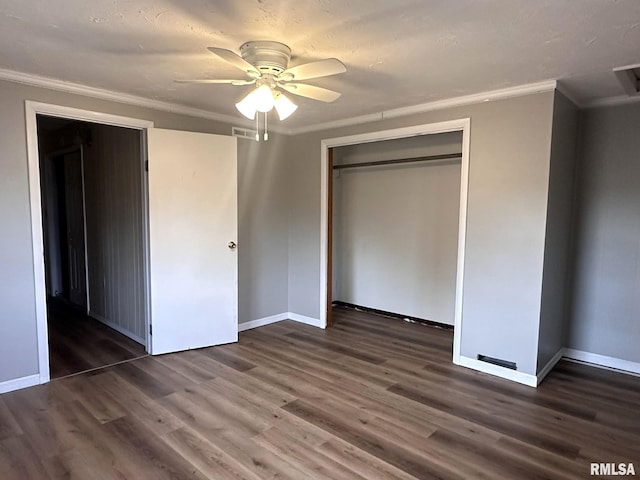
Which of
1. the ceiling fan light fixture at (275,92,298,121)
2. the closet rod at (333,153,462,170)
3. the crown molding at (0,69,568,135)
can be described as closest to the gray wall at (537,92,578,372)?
the crown molding at (0,69,568,135)

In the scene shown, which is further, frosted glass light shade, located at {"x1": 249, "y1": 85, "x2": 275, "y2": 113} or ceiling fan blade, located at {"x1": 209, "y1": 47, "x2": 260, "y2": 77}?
frosted glass light shade, located at {"x1": 249, "y1": 85, "x2": 275, "y2": 113}

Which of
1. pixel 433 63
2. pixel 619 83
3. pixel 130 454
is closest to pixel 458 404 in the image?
pixel 130 454

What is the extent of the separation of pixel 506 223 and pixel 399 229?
186 cm

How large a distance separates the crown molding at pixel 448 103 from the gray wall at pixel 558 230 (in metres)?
0.17

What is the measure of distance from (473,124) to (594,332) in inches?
86.9

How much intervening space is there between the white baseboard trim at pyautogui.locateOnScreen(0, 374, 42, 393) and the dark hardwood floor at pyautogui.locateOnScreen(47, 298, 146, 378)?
160 millimetres

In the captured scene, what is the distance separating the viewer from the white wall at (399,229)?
182 inches

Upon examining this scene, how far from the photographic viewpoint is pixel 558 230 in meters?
3.32

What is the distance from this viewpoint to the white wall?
4621mm

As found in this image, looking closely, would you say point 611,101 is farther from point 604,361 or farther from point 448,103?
point 604,361

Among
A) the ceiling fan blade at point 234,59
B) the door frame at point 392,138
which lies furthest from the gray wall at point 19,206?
the ceiling fan blade at point 234,59

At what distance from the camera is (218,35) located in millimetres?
2139

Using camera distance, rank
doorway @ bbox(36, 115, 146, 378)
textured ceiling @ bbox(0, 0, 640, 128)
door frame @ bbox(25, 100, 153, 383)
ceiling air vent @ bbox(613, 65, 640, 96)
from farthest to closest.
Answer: doorway @ bbox(36, 115, 146, 378)
door frame @ bbox(25, 100, 153, 383)
ceiling air vent @ bbox(613, 65, 640, 96)
textured ceiling @ bbox(0, 0, 640, 128)

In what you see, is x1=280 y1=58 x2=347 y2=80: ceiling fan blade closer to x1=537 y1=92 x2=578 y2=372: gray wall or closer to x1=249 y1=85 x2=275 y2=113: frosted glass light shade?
x1=249 y1=85 x2=275 y2=113: frosted glass light shade
